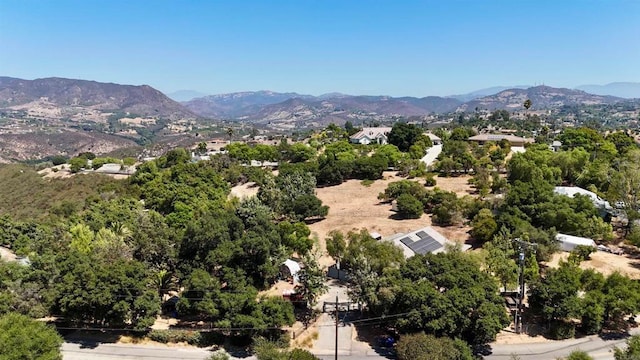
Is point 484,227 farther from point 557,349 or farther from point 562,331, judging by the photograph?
point 557,349

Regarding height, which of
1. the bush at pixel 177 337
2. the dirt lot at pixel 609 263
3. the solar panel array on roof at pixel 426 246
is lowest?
the bush at pixel 177 337

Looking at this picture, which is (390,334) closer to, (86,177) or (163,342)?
(163,342)

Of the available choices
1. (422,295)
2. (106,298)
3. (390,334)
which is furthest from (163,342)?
(422,295)

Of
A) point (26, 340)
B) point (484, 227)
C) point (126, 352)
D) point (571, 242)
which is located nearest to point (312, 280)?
point (126, 352)

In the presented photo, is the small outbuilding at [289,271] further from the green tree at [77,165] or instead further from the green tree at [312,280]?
the green tree at [77,165]

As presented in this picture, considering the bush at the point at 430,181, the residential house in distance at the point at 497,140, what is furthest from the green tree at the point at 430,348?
the residential house in distance at the point at 497,140

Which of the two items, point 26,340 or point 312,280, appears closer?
point 26,340
